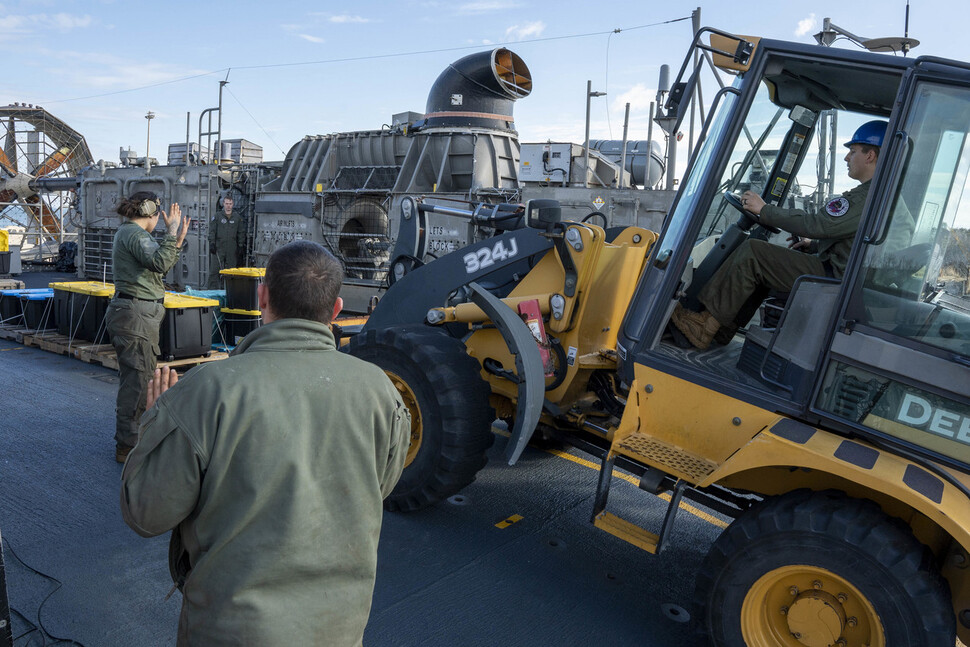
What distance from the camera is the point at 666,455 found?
136 inches

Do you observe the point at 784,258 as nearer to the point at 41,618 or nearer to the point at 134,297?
the point at 41,618

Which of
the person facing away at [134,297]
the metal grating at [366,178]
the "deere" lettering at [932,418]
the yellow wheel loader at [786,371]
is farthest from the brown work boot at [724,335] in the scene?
the metal grating at [366,178]

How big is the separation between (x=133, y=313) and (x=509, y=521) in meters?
3.19

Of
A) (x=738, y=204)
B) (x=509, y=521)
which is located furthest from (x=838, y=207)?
(x=509, y=521)

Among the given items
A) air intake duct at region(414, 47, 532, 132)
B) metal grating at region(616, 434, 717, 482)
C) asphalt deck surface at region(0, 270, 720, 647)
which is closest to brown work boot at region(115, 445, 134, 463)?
asphalt deck surface at region(0, 270, 720, 647)

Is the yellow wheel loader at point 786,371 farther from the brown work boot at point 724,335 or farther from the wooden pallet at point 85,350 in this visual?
the wooden pallet at point 85,350

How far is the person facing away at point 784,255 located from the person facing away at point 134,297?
376cm

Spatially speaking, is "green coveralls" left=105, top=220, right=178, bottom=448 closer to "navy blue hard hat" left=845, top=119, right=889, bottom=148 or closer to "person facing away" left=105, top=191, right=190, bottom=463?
"person facing away" left=105, top=191, right=190, bottom=463

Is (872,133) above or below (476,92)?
below

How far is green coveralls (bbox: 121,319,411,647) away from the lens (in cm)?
169

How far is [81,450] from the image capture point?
17.8 feet

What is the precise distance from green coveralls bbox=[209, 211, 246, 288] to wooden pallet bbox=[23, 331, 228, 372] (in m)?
5.97

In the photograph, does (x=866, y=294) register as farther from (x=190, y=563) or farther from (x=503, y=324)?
(x=190, y=563)

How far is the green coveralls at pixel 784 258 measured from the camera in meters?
3.28
